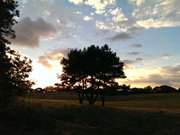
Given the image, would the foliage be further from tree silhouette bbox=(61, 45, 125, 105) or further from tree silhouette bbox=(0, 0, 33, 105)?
tree silhouette bbox=(61, 45, 125, 105)

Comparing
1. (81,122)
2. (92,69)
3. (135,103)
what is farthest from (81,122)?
(135,103)

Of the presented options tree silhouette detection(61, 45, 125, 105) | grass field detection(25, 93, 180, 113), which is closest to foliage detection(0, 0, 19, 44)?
grass field detection(25, 93, 180, 113)

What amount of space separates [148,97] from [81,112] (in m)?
83.3

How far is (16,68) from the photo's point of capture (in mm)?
33562

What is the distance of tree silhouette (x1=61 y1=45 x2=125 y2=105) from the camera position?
81938mm

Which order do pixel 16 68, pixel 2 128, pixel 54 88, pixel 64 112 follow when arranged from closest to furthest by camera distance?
pixel 2 128, pixel 16 68, pixel 64 112, pixel 54 88

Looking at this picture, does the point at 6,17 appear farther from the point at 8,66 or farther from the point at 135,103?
the point at 135,103

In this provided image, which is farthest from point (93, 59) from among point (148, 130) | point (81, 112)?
point (148, 130)

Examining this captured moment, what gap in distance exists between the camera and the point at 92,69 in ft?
268

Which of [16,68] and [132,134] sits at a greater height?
[16,68]

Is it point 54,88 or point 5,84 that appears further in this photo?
point 54,88

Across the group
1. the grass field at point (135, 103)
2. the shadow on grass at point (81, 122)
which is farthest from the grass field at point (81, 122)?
the grass field at point (135, 103)

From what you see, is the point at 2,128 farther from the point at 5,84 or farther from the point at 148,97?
the point at 148,97

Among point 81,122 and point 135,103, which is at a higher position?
point 135,103
